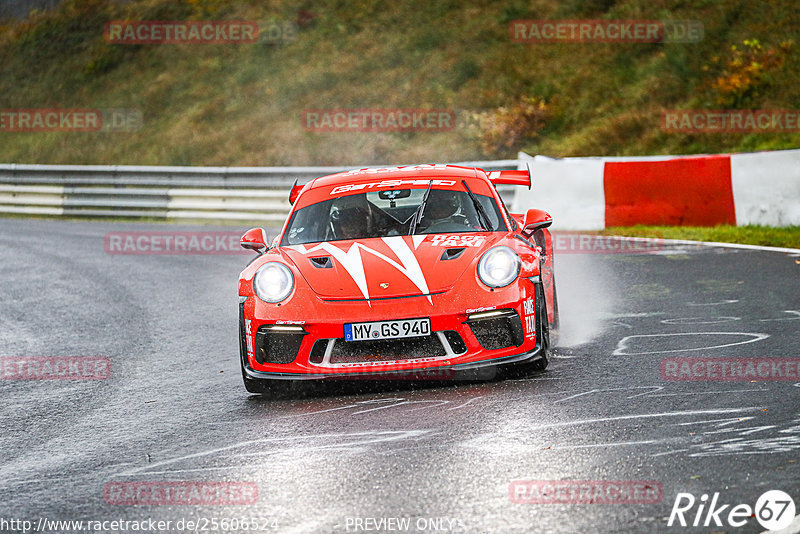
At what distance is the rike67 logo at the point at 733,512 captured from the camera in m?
3.84

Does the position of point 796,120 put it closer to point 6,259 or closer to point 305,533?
point 6,259

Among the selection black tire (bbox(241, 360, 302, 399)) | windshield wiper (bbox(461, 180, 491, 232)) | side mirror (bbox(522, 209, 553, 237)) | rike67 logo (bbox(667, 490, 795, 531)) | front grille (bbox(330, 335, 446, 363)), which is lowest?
rike67 logo (bbox(667, 490, 795, 531))

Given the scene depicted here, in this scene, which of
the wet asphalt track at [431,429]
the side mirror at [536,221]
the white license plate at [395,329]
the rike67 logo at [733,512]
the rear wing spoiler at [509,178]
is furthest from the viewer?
the rear wing spoiler at [509,178]

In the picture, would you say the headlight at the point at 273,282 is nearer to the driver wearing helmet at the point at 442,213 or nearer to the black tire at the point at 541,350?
the driver wearing helmet at the point at 442,213

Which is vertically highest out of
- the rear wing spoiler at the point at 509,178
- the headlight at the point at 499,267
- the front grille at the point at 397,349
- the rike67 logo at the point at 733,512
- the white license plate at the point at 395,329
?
the rear wing spoiler at the point at 509,178

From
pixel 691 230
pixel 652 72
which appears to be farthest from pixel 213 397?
pixel 652 72

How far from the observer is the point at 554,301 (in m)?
8.15

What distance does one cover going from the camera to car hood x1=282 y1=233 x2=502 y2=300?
624 centimetres

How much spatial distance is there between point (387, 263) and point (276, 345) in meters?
0.83

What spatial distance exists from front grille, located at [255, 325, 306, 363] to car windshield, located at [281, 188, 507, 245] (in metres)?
1.10

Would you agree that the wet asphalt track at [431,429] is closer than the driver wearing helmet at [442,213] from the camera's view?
Yes

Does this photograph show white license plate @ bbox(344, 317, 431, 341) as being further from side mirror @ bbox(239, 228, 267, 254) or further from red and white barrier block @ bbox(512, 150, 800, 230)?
red and white barrier block @ bbox(512, 150, 800, 230)

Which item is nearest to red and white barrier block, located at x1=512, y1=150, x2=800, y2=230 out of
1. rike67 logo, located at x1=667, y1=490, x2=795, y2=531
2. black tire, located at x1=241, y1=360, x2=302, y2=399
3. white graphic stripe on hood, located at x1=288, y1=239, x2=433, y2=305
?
white graphic stripe on hood, located at x1=288, y1=239, x2=433, y2=305

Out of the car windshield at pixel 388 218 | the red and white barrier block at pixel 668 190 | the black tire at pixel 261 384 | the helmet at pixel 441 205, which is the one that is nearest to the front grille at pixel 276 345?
the black tire at pixel 261 384
